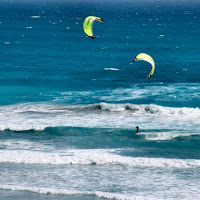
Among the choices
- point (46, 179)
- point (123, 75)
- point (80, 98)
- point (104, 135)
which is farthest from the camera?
point (123, 75)

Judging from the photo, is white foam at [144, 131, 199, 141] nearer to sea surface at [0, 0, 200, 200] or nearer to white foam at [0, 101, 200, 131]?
sea surface at [0, 0, 200, 200]

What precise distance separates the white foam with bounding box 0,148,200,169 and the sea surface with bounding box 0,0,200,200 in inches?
2.4

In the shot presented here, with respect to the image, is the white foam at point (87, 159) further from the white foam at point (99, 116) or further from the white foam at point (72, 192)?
the white foam at point (99, 116)

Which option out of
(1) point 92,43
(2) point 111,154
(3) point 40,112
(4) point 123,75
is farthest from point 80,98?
(1) point 92,43

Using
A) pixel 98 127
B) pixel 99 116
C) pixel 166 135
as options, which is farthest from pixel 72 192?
pixel 99 116

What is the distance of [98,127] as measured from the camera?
3750cm

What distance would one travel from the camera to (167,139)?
34281 millimetres

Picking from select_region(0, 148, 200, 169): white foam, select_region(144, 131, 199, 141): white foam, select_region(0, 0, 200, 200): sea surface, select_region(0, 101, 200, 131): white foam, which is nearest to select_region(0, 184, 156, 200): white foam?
select_region(0, 0, 200, 200): sea surface

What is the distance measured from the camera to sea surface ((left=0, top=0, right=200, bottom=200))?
2589 centimetres

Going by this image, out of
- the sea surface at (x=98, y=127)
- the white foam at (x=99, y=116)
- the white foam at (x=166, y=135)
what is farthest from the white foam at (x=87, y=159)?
the white foam at (x=99, y=116)

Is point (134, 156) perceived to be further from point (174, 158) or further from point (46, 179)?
point (46, 179)

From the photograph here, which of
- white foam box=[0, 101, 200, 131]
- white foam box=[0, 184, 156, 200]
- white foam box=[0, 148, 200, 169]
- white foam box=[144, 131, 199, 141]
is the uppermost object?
white foam box=[0, 101, 200, 131]

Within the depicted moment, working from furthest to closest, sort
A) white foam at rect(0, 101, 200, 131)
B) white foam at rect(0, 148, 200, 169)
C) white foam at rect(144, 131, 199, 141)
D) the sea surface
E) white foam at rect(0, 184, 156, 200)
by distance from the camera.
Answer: white foam at rect(0, 101, 200, 131) → white foam at rect(144, 131, 199, 141) → white foam at rect(0, 148, 200, 169) → the sea surface → white foam at rect(0, 184, 156, 200)

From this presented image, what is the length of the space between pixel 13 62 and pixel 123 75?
18.3 meters
